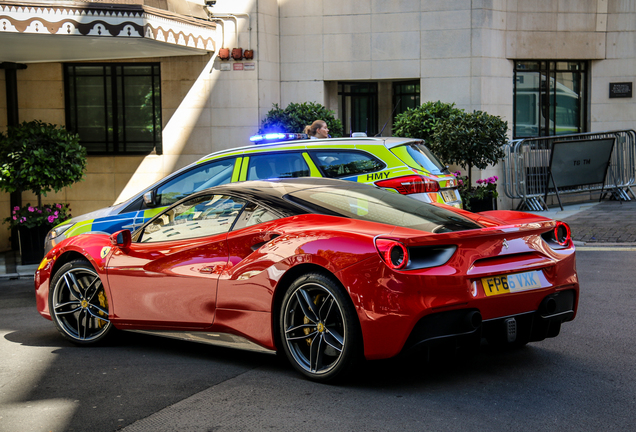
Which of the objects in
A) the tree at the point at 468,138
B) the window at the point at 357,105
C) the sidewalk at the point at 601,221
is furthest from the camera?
the window at the point at 357,105

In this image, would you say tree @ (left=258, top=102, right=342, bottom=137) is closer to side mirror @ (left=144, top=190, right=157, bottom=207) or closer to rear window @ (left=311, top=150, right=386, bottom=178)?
A: rear window @ (left=311, top=150, right=386, bottom=178)

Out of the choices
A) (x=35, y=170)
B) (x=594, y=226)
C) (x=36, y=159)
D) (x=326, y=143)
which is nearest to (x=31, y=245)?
(x=35, y=170)

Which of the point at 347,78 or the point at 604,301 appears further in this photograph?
the point at 347,78

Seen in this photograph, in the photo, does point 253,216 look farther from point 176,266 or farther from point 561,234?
point 561,234

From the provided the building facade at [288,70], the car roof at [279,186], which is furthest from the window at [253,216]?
the building facade at [288,70]

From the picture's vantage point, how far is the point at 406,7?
16078mm

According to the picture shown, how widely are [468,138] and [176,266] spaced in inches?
388

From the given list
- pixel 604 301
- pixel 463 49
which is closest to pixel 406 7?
pixel 463 49

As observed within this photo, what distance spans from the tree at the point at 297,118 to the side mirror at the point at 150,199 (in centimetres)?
716

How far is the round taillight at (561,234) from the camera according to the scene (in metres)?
5.05

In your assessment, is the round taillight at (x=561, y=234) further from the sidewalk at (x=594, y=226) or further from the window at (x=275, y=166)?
the sidewalk at (x=594, y=226)

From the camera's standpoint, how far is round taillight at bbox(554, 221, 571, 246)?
505 centimetres

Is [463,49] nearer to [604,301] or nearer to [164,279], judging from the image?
[604,301]

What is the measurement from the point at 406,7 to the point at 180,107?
5359 mm
